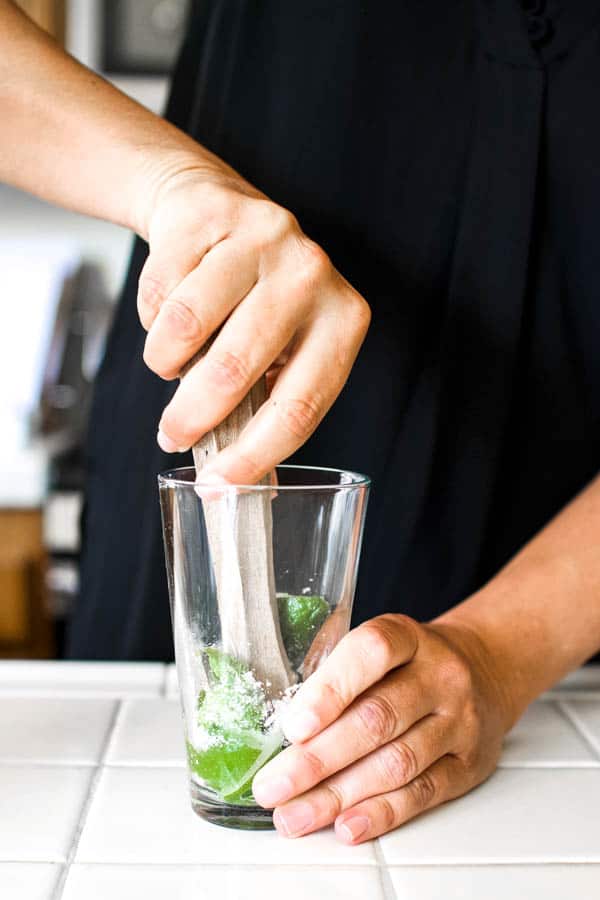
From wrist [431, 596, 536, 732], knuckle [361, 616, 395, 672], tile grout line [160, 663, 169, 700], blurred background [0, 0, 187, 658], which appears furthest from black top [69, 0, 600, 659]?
blurred background [0, 0, 187, 658]

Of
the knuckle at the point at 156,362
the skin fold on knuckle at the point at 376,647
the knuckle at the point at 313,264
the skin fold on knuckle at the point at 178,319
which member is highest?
the knuckle at the point at 313,264

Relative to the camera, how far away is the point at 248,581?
566 millimetres

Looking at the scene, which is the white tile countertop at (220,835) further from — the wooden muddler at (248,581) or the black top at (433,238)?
the black top at (433,238)

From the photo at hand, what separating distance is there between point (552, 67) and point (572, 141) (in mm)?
65

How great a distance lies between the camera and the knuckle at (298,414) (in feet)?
1.88

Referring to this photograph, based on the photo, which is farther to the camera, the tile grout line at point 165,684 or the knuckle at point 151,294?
the tile grout line at point 165,684

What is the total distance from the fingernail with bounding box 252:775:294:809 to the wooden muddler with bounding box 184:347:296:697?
45 mm

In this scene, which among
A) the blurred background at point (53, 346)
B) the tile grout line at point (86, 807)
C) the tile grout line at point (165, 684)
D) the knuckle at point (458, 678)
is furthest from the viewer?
the blurred background at point (53, 346)

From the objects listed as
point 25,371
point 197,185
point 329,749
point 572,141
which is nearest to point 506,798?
point 329,749

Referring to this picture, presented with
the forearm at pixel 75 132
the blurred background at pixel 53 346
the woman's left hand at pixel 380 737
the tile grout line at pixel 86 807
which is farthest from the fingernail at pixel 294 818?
the blurred background at pixel 53 346

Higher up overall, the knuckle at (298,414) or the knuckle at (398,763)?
the knuckle at (298,414)

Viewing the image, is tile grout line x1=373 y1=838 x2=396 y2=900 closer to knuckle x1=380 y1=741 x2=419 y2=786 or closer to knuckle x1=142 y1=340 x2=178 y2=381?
knuckle x1=380 y1=741 x2=419 y2=786

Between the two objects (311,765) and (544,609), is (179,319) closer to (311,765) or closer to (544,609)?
(311,765)

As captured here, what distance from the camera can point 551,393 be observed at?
1.04 metres
